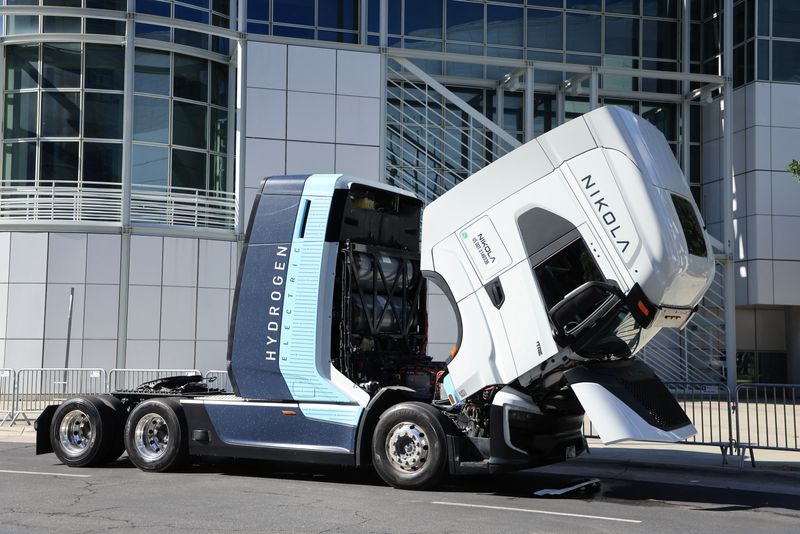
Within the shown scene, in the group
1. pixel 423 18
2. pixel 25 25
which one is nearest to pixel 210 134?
pixel 25 25

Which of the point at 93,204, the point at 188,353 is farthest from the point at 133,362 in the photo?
the point at 93,204

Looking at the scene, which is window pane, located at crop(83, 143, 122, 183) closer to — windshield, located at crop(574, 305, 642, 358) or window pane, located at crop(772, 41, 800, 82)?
windshield, located at crop(574, 305, 642, 358)

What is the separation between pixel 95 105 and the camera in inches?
984

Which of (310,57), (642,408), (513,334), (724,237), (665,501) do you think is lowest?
(665,501)

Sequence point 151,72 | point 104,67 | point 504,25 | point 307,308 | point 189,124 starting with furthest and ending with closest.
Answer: point 504,25, point 189,124, point 151,72, point 104,67, point 307,308

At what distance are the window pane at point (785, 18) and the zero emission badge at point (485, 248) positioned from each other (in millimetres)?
23671

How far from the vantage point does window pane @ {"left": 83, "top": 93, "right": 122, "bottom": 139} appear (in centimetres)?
2492

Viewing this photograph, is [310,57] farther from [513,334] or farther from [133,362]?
[513,334]

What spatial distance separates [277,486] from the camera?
1037 centimetres

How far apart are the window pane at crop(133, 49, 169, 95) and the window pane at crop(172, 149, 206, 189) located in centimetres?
174

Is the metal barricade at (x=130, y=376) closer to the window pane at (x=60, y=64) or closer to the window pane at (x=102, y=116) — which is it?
the window pane at (x=102, y=116)

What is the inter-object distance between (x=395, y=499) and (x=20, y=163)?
19043mm

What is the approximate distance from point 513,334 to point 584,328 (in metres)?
0.76

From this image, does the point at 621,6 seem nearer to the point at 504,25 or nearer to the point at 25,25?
the point at 504,25
